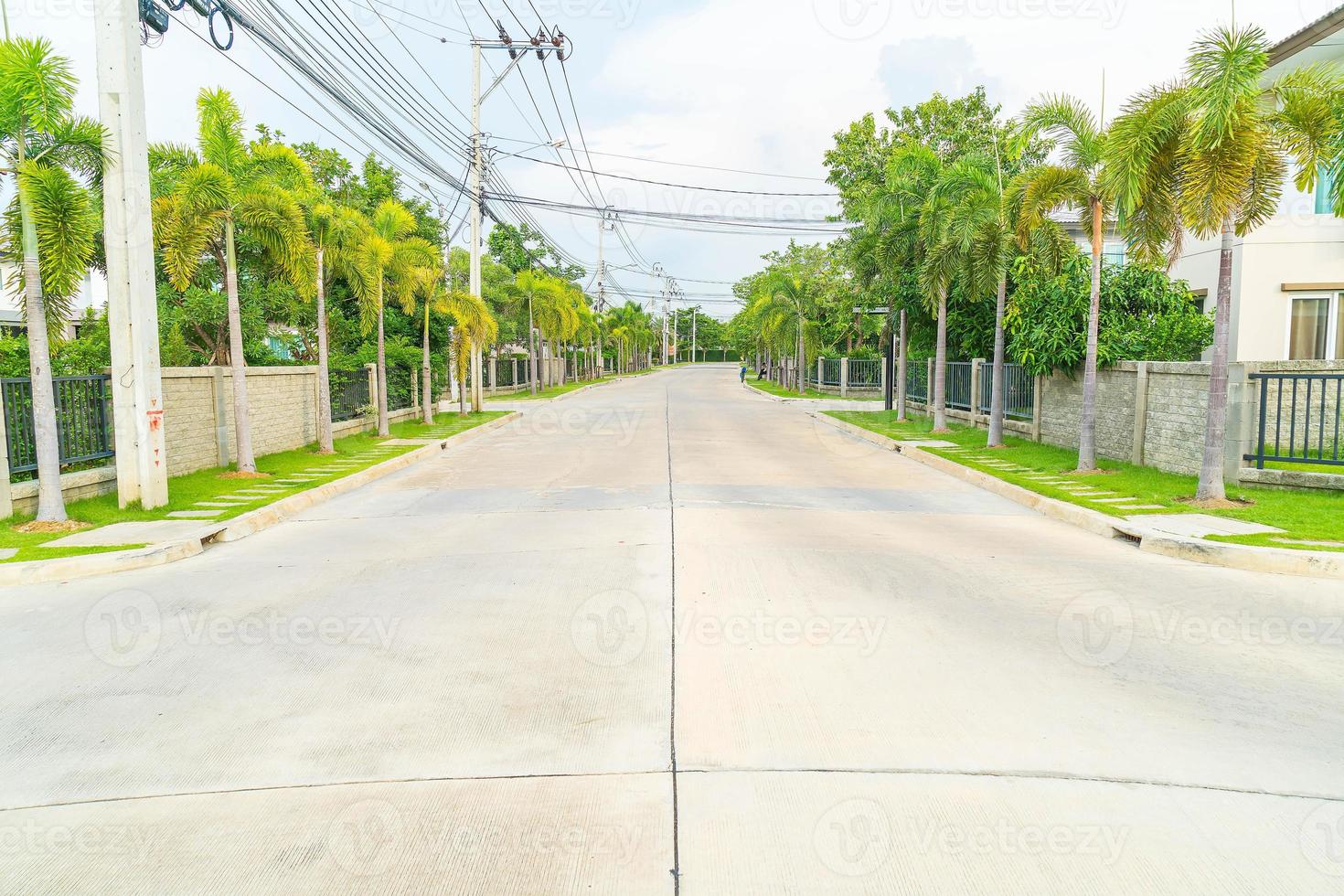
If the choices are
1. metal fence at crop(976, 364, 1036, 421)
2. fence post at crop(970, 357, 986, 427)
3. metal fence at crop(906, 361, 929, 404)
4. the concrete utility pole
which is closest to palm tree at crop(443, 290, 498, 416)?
metal fence at crop(906, 361, 929, 404)

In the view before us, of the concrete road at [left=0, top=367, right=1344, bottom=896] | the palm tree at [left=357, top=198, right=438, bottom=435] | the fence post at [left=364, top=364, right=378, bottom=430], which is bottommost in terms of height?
the concrete road at [left=0, top=367, right=1344, bottom=896]

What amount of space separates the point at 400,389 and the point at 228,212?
13.2m

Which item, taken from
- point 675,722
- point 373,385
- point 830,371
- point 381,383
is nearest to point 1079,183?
point 675,722

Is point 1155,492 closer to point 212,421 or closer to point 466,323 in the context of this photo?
A: point 212,421

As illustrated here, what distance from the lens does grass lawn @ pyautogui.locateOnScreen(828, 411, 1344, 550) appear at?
10250 millimetres

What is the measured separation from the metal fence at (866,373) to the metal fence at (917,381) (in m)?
13.3

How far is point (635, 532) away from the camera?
10.2 m

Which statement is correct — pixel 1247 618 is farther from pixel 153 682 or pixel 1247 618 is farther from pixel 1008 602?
pixel 153 682

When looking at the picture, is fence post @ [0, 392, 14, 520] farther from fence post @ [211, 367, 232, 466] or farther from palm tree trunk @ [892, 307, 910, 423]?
palm tree trunk @ [892, 307, 910, 423]

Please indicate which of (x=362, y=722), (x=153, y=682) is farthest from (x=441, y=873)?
(x=153, y=682)

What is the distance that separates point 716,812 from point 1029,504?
1013cm

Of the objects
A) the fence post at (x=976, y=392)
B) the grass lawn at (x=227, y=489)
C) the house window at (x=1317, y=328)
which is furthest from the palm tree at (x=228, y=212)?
the house window at (x=1317, y=328)

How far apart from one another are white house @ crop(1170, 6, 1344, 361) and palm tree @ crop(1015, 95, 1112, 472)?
5.77m

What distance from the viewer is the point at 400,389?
91.1 feet
